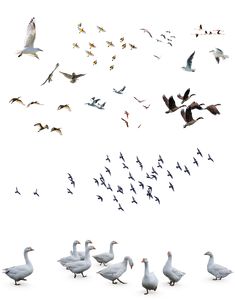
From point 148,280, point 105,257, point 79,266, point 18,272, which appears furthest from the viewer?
point 105,257

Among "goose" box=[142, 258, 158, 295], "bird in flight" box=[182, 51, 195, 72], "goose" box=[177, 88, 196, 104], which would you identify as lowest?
"goose" box=[142, 258, 158, 295]

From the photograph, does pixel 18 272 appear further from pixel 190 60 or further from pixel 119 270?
pixel 190 60

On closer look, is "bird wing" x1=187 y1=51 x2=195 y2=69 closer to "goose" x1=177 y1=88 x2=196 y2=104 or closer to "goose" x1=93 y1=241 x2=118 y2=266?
"goose" x1=177 y1=88 x2=196 y2=104

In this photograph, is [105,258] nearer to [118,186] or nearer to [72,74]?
[118,186]

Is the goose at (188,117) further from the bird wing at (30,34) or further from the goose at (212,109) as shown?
the bird wing at (30,34)

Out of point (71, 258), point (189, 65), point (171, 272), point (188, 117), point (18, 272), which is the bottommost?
point (171, 272)

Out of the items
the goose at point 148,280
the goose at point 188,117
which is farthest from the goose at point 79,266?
the goose at point 188,117

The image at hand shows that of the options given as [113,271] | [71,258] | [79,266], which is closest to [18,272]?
[79,266]

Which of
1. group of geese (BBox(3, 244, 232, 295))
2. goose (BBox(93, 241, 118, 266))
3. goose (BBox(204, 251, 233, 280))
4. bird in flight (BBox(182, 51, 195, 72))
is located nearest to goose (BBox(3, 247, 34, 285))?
group of geese (BBox(3, 244, 232, 295))
